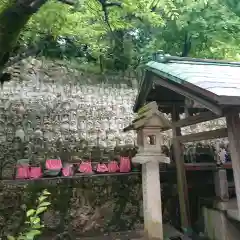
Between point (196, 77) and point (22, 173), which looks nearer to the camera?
point (196, 77)

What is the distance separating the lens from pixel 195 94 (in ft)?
12.6

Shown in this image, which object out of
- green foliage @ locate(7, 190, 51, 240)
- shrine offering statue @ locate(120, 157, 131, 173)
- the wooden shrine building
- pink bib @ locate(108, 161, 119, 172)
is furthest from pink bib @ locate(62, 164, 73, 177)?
green foliage @ locate(7, 190, 51, 240)

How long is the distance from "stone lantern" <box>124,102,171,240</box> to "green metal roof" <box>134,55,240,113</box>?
800 mm

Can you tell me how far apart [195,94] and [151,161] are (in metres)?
1.78

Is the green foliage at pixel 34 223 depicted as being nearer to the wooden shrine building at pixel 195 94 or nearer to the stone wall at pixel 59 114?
the wooden shrine building at pixel 195 94

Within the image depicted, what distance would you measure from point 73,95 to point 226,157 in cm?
484

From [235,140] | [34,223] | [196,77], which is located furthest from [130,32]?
[34,223]

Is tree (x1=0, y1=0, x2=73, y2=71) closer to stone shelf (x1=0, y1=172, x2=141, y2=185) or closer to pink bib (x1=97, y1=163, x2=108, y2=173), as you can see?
stone shelf (x1=0, y1=172, x2=141, y2=185)

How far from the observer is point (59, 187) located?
608 cm

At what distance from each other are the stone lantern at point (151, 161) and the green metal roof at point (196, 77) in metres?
0.80

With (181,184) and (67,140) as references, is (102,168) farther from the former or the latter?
(181,184)

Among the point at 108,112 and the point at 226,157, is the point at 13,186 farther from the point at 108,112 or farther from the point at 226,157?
the point at 226,157

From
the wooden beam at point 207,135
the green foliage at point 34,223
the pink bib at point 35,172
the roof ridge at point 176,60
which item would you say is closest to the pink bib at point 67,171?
the pink bib at point 35,172

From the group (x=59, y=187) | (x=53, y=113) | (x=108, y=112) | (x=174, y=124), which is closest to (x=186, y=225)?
(x=174, y=124)
